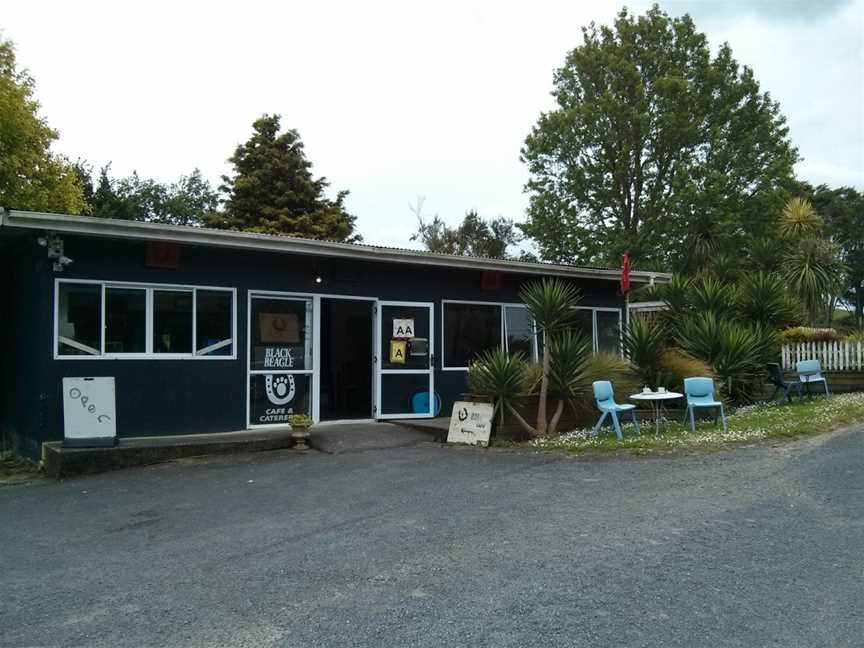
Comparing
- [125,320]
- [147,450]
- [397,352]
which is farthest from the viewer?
[397,352]

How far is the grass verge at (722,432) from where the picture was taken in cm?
925

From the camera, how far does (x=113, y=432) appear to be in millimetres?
9359

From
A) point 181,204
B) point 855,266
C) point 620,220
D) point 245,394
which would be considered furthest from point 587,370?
point 855,266

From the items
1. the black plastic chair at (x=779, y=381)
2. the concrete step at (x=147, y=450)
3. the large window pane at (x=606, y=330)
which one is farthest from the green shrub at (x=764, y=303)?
the concrete step at (x=147, y=450)

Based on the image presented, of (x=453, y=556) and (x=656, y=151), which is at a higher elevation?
(x=656, y=151)

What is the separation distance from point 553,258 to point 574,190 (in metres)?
3.02

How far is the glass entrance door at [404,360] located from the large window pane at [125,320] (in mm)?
3792

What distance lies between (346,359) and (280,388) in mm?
1722

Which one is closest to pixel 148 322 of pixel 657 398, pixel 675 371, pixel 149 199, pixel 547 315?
pixel 547 315

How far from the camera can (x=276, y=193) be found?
111 ft

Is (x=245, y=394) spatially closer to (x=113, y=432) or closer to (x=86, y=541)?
(x=113, y=432)

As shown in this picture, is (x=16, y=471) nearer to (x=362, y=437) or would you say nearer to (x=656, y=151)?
(x=362, y=437)

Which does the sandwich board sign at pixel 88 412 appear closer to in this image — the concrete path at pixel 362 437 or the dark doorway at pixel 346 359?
the concrete path at pixel 362 437

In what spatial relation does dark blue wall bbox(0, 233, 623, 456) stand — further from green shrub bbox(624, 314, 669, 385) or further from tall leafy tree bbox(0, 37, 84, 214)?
tall leafy tree bbox(0, 37, 84, 214)
